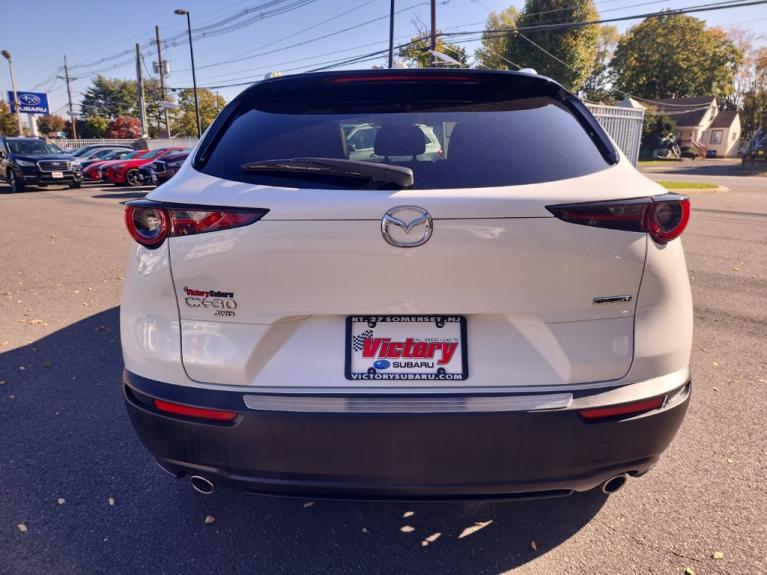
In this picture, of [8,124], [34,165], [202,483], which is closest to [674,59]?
[34,165]

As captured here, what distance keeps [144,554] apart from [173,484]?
0.48 meters

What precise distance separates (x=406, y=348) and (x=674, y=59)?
75432 mm

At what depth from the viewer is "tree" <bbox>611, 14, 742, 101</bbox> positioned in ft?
202

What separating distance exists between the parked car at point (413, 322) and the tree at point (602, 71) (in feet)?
223

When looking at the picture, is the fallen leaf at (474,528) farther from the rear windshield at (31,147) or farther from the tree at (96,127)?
the tree at (96,127)

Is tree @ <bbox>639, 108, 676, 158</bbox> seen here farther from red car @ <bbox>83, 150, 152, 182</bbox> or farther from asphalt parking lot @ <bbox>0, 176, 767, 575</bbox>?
asphalt parking lot @ <bbox>0, 176, 767, 575</bbox>

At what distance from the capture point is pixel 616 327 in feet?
5.82

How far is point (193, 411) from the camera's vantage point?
1.81m

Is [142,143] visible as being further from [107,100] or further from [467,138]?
[107,100]

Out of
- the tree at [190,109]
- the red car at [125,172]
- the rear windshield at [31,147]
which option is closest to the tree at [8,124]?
the tree at [190,109]

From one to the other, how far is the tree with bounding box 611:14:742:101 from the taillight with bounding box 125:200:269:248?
241 ft

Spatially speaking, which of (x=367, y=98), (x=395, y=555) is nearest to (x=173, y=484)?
(x=395, y=555)

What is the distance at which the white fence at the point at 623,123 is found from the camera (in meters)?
19.0

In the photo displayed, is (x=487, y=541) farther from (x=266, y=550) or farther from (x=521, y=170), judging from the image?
(x=521, y=170)
